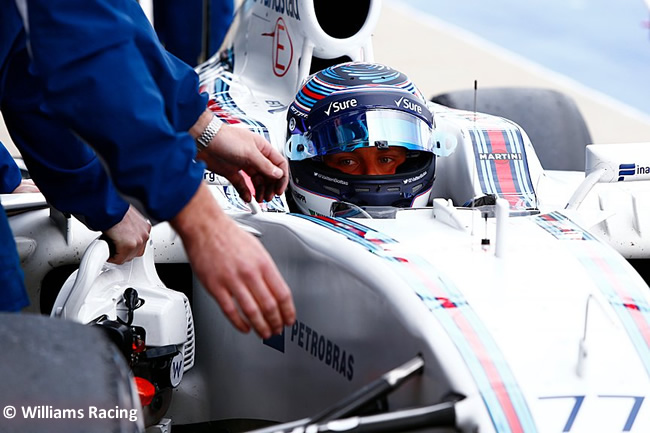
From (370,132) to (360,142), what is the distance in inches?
1.2

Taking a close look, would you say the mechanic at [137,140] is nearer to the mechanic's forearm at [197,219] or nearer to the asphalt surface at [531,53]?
the mechanic's forearm at [197,219]

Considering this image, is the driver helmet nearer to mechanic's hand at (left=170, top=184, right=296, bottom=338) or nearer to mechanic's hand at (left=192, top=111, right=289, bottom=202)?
mechanic's hand at (left=192, top=111, right=289, bottom=202)

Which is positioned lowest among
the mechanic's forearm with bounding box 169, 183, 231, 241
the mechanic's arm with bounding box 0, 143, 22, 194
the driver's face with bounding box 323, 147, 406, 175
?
the mechanic's arm with bounding box 0, 143, 22, 194

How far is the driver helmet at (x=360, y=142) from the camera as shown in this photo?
206 cm

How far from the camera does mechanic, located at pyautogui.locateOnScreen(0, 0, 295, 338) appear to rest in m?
1.12

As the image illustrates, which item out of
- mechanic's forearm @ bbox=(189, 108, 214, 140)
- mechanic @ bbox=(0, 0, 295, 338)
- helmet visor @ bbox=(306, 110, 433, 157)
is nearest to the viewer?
mechanic @ bbox=(0, 0, 295, 338)

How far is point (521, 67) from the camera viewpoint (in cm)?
735

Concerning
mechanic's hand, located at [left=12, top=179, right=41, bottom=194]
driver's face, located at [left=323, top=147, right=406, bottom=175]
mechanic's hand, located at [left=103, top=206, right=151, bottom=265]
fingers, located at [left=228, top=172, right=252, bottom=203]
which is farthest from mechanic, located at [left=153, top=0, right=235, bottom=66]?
fingers, located at [left=228, top=172, right=252, bottom=203]

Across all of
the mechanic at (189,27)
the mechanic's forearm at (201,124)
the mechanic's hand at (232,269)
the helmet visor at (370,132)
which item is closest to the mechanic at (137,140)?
the mechanic's hand at (232,269)

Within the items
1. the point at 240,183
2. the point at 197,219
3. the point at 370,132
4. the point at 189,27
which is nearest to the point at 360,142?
the point at 370,132

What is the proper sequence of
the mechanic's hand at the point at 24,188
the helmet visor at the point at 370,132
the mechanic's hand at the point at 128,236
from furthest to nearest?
the mechanic's hand at the point at 24,188
the helmet visor at the point at 370,132
the mechanic's hand at the point at 128,236

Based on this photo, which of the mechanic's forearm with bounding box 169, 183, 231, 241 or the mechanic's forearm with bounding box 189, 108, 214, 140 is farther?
the mechanic's forearm with bounding box 189, 108, 214, 140

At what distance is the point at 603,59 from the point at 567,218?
6.54 m

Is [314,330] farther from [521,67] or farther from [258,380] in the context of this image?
[521,67]
